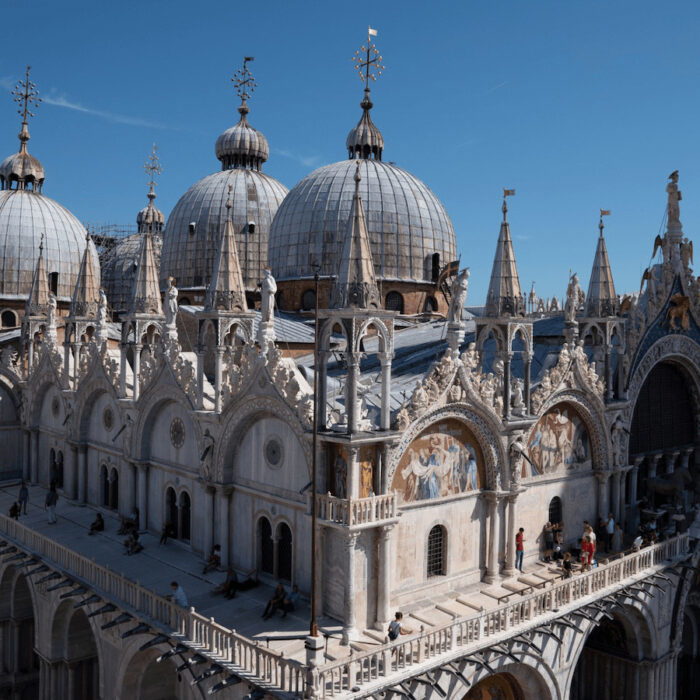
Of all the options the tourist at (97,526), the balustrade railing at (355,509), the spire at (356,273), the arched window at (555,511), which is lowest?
the tourist at (97,526)

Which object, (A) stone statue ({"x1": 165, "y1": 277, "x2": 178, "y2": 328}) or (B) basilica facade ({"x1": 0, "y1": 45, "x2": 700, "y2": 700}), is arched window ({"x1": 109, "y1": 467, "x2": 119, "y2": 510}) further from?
(A) stone statue ({"x1": 165, "y1": 277, "x2": 178, "y2": 328})

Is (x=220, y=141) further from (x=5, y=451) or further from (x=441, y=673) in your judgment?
→ (x=441, y=673)

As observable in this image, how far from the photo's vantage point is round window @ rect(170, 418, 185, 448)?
2900cm

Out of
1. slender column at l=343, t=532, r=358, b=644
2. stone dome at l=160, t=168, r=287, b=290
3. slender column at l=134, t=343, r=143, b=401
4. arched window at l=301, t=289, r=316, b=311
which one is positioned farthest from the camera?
stone dome at l=160, t=168, r=287, b=290

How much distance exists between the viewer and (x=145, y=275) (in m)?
32.9

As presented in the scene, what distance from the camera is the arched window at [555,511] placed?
28269 millimetres

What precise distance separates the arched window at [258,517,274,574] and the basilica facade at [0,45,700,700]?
0.08 metres

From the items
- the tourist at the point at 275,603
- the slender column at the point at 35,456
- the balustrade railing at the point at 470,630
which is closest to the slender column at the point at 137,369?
the tourist at the point at 275,603

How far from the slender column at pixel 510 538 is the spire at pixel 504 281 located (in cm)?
646

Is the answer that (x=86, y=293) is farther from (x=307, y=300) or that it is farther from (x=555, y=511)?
(x=555, y=511)

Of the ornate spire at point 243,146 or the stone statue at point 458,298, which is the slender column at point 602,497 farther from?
the ornate spire at point 243,146

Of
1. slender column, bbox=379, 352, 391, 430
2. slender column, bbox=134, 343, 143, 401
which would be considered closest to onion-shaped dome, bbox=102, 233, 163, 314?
slender column, bbox=134, 343, 143, 401

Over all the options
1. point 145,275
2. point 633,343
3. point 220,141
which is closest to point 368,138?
point 220,141

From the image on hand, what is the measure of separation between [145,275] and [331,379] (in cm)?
1187
